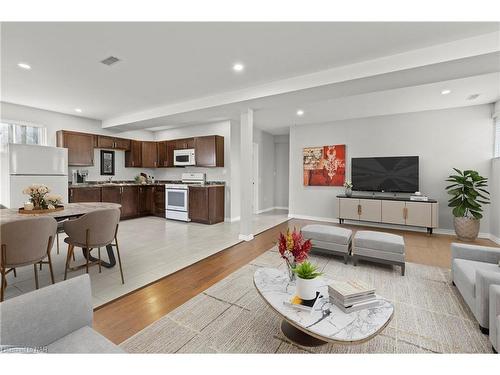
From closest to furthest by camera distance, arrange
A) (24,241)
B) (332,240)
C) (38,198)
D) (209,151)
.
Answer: (24,241)
(38,198)
(332,240)
(209,151)

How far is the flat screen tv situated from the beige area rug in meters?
2.93

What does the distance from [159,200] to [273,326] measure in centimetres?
551

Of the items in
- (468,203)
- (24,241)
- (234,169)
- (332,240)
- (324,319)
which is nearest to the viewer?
(324,319)

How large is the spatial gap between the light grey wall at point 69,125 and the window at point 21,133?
0.28 feet

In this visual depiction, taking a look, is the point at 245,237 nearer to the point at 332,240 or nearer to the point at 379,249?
the point at 332,240

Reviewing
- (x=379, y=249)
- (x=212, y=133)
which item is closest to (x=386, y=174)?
(x=379, y=249)

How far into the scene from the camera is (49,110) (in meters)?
5.08

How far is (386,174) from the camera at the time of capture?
522cm

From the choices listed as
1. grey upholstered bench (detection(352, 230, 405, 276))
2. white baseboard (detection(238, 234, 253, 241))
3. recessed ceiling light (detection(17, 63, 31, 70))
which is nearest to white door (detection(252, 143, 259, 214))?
white baseboard (detection(238, 234, 253, 241))

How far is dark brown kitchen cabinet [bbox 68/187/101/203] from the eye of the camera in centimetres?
510

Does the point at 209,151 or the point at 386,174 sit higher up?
the point at 209,151
